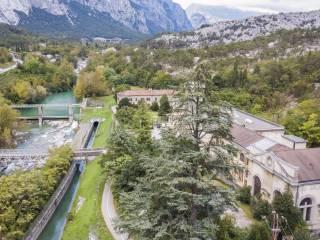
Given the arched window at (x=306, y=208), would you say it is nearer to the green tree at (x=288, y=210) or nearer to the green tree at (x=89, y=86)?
the green tree at (x=288, y=210)

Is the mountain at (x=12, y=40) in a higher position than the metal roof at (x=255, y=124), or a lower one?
higher

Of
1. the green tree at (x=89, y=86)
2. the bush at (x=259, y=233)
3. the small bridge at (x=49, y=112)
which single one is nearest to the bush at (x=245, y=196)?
the bush at (x=259, y=233)

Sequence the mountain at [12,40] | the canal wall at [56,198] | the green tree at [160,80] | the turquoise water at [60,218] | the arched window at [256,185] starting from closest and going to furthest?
the canal wall at [56,198] → the turquoise water at [60,218] → the arched window at [256,185] → the green tree at [160,80] → the mountain at [12,40]

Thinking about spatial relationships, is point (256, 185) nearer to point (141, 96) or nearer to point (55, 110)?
point (141, 96)

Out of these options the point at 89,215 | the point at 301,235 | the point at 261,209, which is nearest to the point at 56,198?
the point at 89,215

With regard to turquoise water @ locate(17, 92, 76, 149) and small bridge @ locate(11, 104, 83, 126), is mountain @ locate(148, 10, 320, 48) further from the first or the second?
turquoise water @ locate(17, 92, 76, 149)

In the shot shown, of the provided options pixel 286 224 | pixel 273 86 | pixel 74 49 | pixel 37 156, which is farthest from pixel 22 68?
pixel 286 224

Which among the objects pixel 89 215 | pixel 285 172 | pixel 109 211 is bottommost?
pixel 89 215
